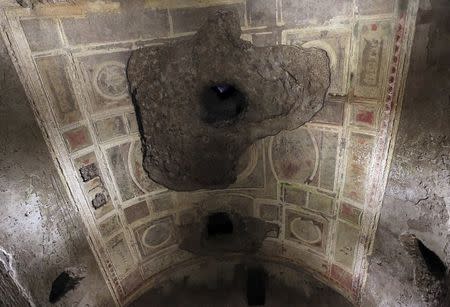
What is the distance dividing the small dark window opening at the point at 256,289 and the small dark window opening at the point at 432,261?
266cm

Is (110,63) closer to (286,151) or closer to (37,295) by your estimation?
(286,151)

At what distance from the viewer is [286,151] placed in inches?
193

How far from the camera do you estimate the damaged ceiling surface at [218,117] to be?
388cm

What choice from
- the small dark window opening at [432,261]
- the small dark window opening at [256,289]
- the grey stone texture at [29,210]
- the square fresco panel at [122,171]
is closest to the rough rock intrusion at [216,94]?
the square fresco panel at [122,171]

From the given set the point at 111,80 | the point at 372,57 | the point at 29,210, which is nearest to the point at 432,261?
the point at 372,57

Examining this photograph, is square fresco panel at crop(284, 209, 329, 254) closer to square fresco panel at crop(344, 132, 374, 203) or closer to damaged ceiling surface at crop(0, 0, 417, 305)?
damaged ceiling surface at crop(0, 0, 417, 305)

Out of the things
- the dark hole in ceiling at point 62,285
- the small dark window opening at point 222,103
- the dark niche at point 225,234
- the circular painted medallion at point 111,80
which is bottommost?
the dark niche at point 225,234

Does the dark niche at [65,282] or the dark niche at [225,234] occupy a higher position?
the dark niche at [65,282]

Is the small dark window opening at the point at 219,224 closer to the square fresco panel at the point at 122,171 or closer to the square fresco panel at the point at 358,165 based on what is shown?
the square fresco panel at the point at 122,171

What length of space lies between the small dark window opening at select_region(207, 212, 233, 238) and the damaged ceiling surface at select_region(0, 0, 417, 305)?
85 mm

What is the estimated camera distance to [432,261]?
429cm

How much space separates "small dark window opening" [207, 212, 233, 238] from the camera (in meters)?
5.80

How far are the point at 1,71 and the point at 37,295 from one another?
8.16 ft

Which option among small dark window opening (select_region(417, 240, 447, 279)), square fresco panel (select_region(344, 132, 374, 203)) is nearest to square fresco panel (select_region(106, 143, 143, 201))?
square fresco panel (select_region(344, 132, 374, 203))
